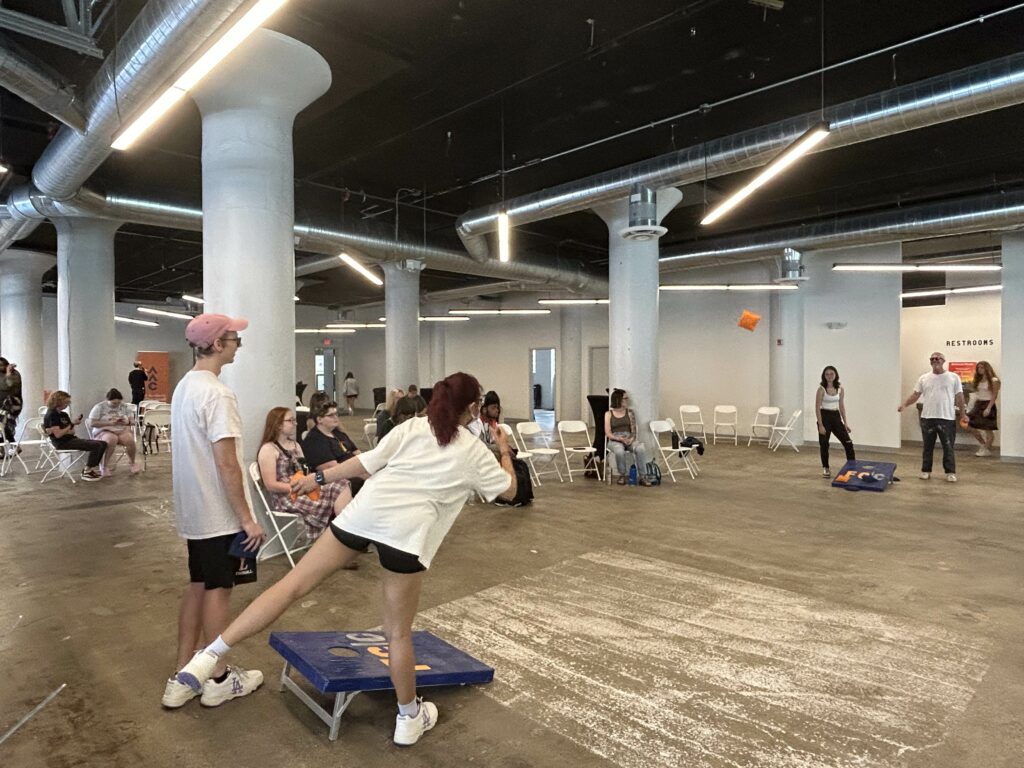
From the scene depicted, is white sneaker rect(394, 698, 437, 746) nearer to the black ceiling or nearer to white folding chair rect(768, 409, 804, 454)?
the black ceiling

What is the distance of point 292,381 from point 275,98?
7.38 ft

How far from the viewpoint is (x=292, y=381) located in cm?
516

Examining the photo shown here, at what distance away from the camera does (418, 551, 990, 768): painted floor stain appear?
245cm

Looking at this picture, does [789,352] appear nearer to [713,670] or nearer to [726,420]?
[726,420]

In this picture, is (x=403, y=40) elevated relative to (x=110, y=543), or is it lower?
elevated

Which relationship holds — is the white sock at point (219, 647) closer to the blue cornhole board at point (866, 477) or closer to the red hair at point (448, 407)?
the red hair at point (448, 407)

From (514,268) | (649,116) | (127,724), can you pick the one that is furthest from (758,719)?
(514,268)

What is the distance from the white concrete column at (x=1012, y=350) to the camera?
33.0 feet

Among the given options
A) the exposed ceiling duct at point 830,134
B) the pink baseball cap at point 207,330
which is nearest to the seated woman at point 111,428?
the exposed ceiling duct at point 830,134

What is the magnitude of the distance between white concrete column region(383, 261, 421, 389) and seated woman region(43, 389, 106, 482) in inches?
199

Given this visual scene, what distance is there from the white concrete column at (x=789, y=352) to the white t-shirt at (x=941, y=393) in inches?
170

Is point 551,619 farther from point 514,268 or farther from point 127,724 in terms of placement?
point 514,268

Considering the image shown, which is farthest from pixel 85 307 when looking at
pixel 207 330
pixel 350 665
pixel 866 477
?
pixel 866 477

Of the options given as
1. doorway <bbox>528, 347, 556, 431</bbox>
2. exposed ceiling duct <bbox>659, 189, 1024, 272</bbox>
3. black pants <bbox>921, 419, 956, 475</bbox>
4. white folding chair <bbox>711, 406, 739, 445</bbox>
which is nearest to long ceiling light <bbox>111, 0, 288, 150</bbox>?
black pants <bbox>921, 419, 956, 475</bbox>
